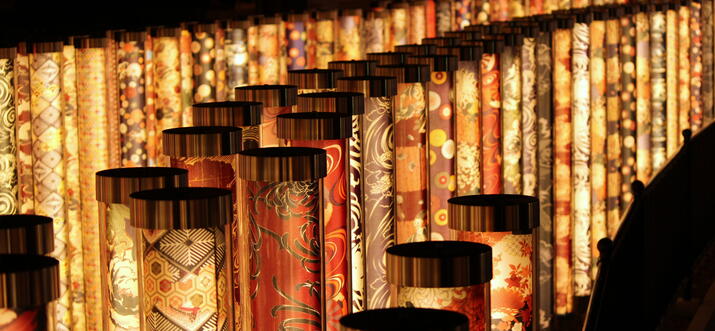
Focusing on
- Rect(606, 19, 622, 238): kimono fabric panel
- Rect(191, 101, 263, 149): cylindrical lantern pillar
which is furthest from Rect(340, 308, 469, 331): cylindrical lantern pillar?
Rect(606, 19, 622, 238): kimono fabric panel

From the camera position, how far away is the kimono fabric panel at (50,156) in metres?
2.32

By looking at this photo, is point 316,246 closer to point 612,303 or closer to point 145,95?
point 612,303

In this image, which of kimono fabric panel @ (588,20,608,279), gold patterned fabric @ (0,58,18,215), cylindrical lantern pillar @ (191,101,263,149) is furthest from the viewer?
kimono fabric panel @ (588,20,608,279)

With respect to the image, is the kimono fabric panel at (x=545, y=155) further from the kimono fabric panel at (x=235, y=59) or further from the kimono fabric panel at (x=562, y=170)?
the kimono fabric panel at (x=235, y=59)

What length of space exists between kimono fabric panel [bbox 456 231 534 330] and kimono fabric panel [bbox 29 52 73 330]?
3.10 feet

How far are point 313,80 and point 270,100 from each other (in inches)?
8.5

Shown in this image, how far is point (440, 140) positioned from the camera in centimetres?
226

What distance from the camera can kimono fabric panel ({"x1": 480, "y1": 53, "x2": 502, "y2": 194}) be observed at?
249cm

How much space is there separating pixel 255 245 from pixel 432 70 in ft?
2.54

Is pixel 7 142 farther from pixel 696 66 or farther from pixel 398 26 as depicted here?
pixel 696 66

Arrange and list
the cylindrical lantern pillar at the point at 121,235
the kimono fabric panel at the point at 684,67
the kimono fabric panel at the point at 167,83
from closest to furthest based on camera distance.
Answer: the cylindrical lantern pillar at the point at 121,235 → the kimono fabric panel at the point at 167,83 → the kimono fabric panel at the point at 684,67

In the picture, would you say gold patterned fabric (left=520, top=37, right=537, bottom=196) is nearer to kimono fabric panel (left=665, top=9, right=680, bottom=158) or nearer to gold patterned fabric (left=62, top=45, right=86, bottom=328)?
gold patterned fabric (left=62, top=45, right=86, bottom=328)

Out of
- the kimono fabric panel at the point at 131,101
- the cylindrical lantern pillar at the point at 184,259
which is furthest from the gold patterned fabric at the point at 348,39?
the cylindrical lantern pillar at the point at 184,259

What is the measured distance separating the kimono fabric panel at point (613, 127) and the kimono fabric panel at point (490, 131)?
1.14m
